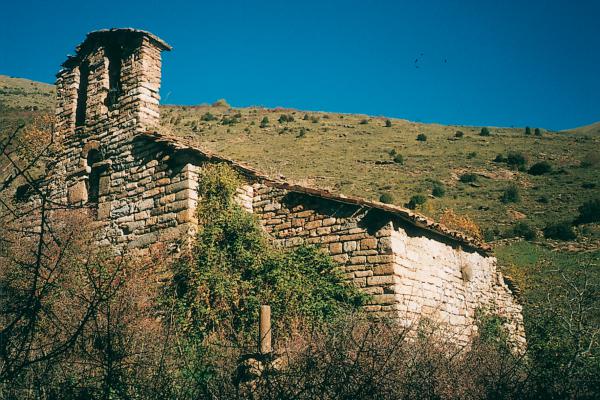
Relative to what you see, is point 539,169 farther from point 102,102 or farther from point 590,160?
point 102,102

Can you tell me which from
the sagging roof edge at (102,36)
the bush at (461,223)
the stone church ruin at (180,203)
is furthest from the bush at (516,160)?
the sagging roof edge at (102,36)

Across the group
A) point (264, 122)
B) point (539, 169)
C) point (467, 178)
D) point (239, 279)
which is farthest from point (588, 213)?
point (264, 122)

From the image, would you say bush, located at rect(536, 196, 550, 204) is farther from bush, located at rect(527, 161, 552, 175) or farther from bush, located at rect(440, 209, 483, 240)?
bush, located at rect(440, 209, 483, 240)

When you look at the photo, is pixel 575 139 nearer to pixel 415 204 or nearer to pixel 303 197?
pixel 415 204

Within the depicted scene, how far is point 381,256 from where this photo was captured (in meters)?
8.67

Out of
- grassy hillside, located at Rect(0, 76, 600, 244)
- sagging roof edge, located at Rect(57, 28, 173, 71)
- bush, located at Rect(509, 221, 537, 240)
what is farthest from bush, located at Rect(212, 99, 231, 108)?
sagging roof edge, located at Rect(57, 28, 173, 71)

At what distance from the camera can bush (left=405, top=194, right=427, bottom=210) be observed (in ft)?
85.8

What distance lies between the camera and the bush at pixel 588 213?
25469 millimetres

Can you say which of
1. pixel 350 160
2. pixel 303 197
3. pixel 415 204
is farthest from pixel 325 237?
pixel 350 160

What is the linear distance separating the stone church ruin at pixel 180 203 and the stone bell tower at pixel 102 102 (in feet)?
0.08

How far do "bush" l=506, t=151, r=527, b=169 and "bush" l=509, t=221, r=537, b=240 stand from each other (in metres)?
9.79

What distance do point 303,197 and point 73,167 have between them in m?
5.13

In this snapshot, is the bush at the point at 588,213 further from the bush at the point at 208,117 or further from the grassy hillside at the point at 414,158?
the bush at the point at 208,117

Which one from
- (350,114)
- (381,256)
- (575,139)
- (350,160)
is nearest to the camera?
(381,256)
